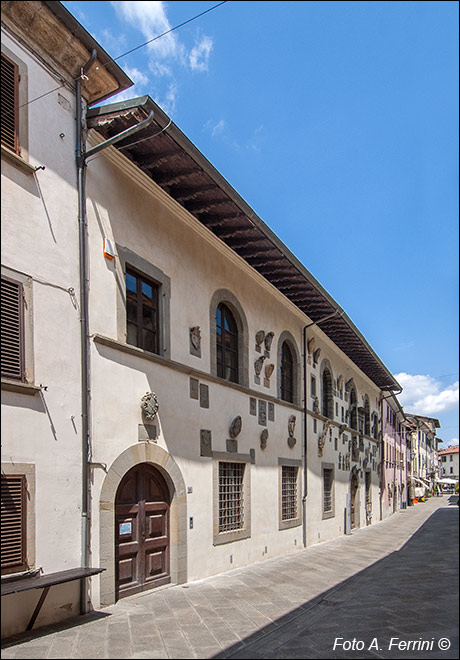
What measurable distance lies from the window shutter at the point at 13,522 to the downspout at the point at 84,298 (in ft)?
3.35

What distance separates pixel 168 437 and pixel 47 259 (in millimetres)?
3729

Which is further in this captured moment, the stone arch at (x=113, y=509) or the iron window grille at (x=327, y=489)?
the iron window grille at (x=327, y=489)

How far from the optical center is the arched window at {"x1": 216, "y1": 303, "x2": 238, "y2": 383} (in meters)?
12.2

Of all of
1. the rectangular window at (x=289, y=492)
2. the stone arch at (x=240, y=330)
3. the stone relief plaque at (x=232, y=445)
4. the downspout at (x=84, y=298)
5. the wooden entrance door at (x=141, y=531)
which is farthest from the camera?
the rectangular window at (x=289, y=492)

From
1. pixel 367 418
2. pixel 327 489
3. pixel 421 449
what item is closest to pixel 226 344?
pixel 327 489

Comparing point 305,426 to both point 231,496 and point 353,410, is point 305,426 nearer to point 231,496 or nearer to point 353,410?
point 231,496

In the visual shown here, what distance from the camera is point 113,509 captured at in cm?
812

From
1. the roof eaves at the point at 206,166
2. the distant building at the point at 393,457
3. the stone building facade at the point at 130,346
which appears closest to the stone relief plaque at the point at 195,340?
the stone building facade at the point at 130,346

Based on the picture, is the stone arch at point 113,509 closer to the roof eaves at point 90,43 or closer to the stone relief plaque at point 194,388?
the stone relief plaque at point 194,388

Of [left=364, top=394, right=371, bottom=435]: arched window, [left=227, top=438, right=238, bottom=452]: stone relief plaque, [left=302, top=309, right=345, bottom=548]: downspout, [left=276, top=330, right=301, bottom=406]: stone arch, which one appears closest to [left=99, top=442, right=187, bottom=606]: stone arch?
[left=227, top=438, right=238, bottom=452]: stone relief plaque

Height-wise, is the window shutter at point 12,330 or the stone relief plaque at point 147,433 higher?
the window shutter at point 12,330

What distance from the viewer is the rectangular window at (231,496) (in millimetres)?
11680

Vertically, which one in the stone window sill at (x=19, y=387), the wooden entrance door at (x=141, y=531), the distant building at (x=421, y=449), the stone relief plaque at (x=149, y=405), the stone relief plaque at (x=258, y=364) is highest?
the stone relief plaque at (x=258, y=364)

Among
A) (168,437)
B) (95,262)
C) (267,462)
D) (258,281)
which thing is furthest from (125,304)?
(267,462)
